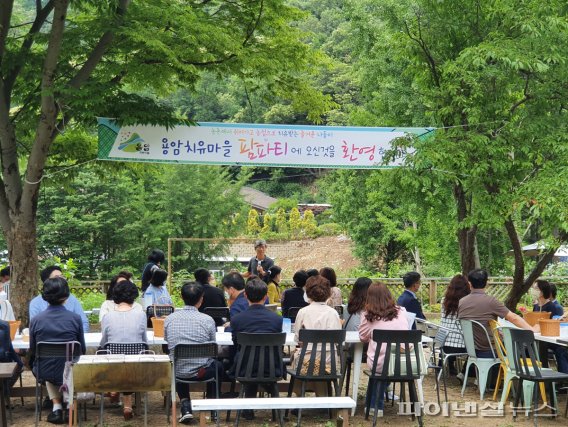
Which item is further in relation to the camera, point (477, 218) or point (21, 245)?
point (21, 245)

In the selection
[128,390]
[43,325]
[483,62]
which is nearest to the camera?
[128,390]

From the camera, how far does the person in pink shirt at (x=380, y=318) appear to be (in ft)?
26.0

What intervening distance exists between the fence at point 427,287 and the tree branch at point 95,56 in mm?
7901

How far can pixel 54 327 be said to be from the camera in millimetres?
7621

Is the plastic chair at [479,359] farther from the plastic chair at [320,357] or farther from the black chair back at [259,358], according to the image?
the black chair back at [259,358]

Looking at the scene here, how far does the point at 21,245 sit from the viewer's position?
12.3 metres

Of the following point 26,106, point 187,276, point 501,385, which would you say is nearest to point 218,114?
point 187,276

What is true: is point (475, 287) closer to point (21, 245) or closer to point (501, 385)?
point (501, 385)

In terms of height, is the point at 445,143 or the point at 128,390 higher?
the point at 445,143

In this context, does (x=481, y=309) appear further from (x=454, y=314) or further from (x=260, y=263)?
(x=260, y=263)

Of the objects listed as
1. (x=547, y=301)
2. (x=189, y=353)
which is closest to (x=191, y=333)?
(x=189, y=353)

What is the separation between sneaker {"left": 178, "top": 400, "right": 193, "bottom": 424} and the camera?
A: 7.90 m

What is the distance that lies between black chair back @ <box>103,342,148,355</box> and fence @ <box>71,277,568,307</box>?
11422 mm

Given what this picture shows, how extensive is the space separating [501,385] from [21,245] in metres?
6.92
